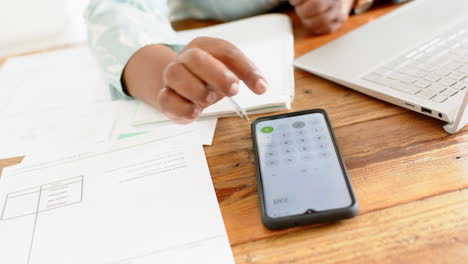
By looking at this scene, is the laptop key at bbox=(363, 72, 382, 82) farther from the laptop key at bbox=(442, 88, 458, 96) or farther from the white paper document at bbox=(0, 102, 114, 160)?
the white paper document at bbox=(0, 102, 114, 160)

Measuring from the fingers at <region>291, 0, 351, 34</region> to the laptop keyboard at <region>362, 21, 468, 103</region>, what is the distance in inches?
6.9

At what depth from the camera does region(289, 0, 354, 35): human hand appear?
25.1 inches

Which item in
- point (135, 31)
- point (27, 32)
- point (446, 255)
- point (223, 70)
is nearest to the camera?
point (446, 255)

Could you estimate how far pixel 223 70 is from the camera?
0.40 metres

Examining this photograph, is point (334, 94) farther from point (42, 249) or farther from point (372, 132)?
point (42, 249)

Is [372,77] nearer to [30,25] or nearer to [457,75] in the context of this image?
[457,75]

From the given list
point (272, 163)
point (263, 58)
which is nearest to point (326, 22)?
point (263, 58)

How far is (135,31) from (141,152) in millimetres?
234

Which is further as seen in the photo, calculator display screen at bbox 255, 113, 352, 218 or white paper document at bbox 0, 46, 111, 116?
white paper document at bbox 0, 46, 111, 116

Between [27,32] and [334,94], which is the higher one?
[334,94]

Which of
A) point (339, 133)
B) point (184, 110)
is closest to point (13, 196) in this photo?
point (184, 110)

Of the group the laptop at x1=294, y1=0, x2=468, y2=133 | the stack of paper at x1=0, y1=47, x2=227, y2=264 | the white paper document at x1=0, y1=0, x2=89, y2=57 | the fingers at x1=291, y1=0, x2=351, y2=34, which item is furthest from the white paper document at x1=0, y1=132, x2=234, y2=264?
the white paper document at x1=0, y1=0, x2=89, y2=57

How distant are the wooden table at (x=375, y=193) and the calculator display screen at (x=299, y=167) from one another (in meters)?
0.02

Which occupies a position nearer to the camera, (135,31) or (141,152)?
(141,152)
